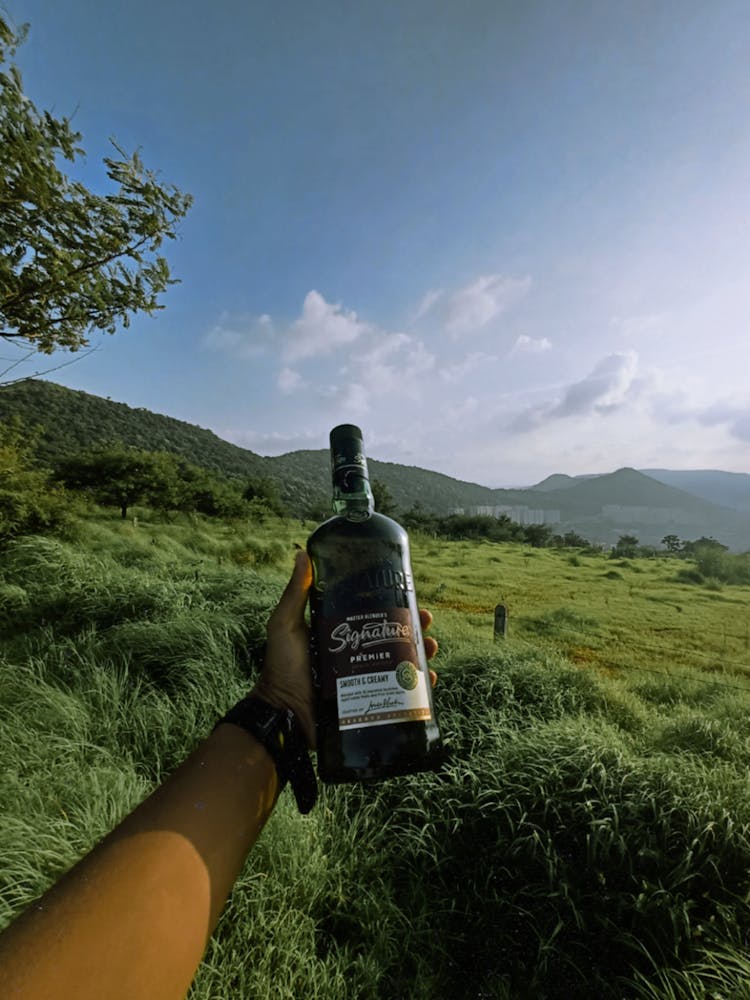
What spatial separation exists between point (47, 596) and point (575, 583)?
15.6m

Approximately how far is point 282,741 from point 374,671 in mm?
372

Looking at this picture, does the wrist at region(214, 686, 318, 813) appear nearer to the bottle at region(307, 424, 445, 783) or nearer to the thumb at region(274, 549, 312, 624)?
the bottle at region(307, 424, 445, 783)

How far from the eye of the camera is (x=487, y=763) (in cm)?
312

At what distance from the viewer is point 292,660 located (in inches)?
71.4

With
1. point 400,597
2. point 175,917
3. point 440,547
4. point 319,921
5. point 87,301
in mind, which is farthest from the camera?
point 440,547

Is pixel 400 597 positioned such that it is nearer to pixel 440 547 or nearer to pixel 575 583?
pixel 575 583

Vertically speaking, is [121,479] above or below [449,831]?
above

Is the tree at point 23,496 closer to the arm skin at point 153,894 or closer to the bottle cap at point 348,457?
the bottle cap at point 348,457

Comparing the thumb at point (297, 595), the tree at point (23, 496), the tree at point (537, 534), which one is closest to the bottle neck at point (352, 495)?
the thumb at point (297, 595)

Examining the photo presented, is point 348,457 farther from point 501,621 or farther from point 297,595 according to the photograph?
point 501,621

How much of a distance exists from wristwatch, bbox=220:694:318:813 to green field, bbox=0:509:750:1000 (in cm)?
91

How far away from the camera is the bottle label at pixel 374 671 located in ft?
5.05

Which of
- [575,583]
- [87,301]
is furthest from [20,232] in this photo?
[575,583]

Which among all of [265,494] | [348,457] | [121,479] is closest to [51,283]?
[348,457]
